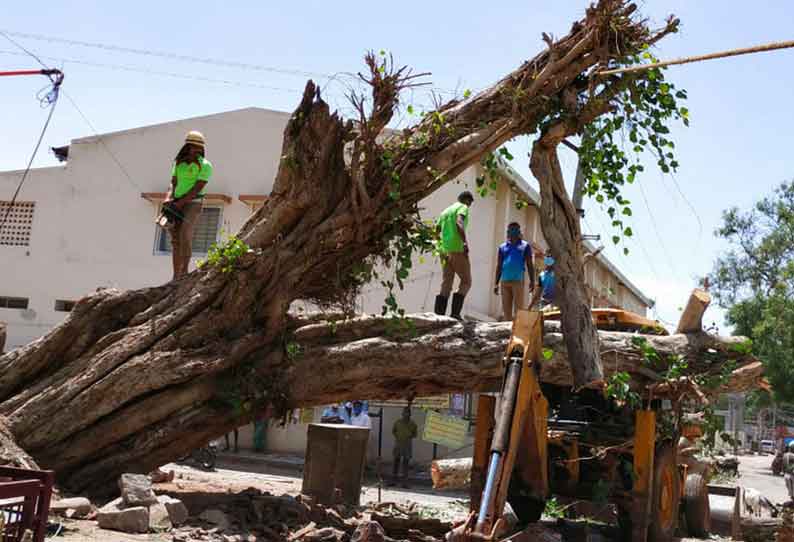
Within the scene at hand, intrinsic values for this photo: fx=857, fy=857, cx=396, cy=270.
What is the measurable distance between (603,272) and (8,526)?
3017 cm

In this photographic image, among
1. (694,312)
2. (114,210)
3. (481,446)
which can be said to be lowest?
(481,446)

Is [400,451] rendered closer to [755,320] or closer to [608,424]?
[608,424]

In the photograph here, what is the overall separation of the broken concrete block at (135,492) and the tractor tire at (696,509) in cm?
696

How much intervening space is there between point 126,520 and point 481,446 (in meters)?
3.25

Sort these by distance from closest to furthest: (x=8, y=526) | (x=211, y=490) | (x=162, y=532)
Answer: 1. (x=8, y=526)
2. (x=162, y=532)
3. (x=211, y=490)

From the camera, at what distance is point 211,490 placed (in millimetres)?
9992

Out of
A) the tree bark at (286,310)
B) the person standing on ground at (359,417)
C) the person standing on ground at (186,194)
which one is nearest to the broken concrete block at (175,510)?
the tree bark at (286,310)

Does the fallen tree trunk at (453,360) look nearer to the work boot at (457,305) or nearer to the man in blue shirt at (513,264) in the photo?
the work boot at (457,305)

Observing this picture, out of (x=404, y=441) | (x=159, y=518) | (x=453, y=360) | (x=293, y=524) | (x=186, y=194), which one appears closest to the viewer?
(x=159, y=518)

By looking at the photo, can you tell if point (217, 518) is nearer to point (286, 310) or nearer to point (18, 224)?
point (286, 310)

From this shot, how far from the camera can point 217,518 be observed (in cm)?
812

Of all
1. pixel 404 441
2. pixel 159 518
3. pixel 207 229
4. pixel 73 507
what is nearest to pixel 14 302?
pixel 207 229

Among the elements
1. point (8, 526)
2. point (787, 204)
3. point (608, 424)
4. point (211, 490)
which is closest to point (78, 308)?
point (211, 490)

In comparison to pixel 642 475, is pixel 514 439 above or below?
A: above
